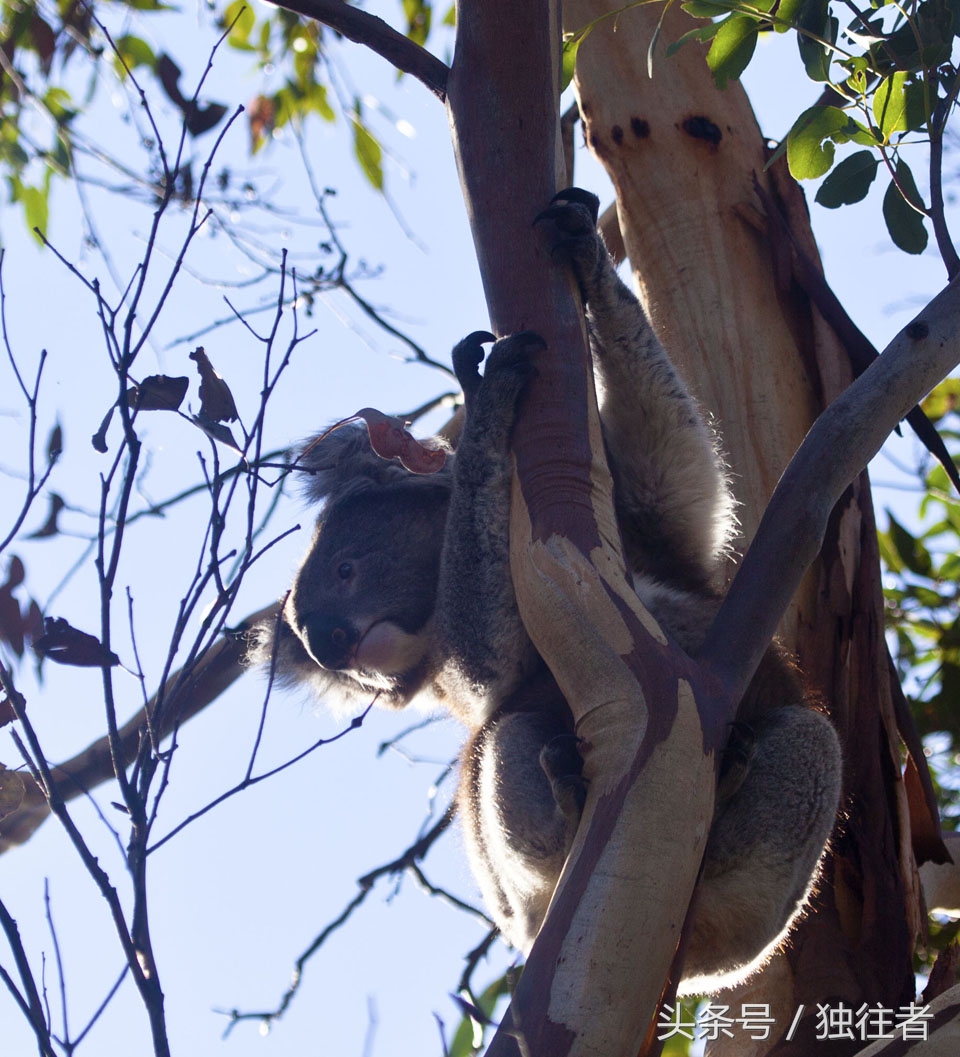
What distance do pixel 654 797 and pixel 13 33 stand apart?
4354mm

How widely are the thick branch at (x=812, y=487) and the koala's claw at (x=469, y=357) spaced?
0.72 m

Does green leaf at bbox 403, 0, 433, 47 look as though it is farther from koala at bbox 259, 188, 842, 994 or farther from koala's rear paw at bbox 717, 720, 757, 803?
koala's rear paw at bbox 717, 720, 757, 803

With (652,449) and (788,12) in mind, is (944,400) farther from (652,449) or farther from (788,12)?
(788,12)

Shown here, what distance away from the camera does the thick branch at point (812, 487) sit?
1629 mm

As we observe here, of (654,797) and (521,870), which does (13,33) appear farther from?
(654,797)

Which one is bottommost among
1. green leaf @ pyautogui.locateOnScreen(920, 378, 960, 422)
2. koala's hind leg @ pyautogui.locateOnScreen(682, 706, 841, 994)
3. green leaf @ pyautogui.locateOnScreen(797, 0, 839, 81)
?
koala's hind leg @ pyautogui.locateOnScreen(682, 706, 841, 994)

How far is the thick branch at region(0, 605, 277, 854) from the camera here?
8.15ft

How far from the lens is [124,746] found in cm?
294

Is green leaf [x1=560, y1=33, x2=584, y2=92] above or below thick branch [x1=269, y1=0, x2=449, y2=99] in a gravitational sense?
above

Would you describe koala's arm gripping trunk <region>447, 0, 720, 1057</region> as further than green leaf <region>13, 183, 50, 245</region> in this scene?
No

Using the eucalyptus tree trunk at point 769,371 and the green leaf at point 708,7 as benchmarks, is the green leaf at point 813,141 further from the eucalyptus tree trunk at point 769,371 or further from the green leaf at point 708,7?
the eucalyptus tree trunk at point 769,371

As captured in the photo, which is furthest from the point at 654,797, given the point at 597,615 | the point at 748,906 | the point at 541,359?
the point at 748,906

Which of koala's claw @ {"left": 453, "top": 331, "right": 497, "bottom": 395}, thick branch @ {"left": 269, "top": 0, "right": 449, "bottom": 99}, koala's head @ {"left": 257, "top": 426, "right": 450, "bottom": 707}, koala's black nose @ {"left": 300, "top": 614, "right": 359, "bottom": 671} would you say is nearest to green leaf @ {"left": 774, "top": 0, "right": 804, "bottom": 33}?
thick branch @ {"left": 269, "top": 0, "right": 449, "bottom": 99}

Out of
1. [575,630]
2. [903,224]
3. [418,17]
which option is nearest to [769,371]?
[903,224]
